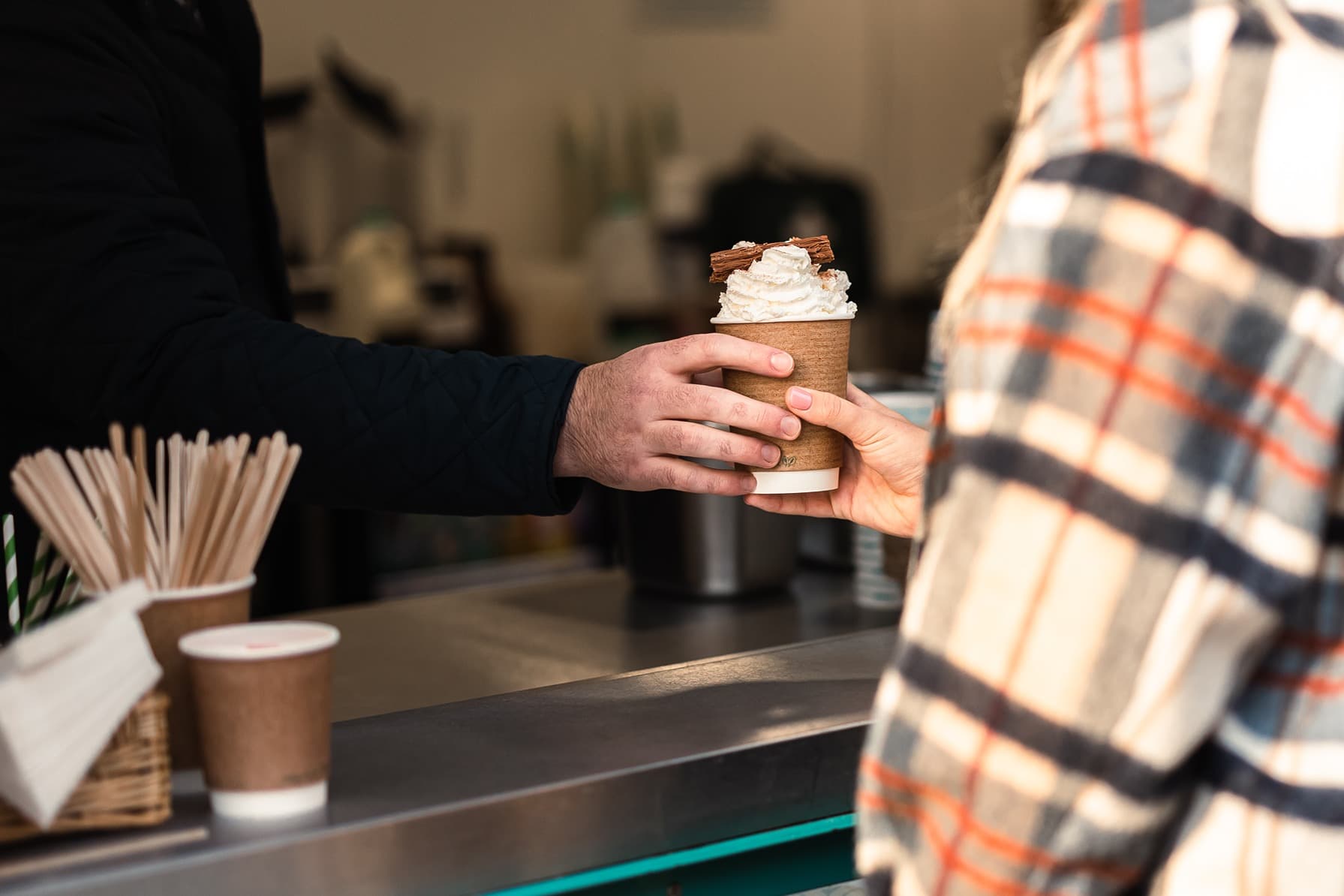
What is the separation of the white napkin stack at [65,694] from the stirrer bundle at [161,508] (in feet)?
0.26

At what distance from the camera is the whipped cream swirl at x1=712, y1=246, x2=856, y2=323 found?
1.35 meters

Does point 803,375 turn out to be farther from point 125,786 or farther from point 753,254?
point 125,786

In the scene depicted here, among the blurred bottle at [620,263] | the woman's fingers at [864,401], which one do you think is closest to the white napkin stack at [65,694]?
the woman's fingers at [864,401]

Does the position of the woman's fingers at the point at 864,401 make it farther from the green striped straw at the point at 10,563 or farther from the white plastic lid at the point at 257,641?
the green striped straw at the point at 10,563

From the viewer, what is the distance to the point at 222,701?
0.99 m

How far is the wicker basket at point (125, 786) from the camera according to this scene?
968 mm

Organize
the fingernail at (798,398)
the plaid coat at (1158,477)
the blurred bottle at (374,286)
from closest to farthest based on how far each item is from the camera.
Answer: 1. the plaid coat at (1158,477)
2. the fingernail at (798,398)
3. the blurred bottle at (374,286)

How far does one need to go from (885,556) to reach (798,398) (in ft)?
1.58

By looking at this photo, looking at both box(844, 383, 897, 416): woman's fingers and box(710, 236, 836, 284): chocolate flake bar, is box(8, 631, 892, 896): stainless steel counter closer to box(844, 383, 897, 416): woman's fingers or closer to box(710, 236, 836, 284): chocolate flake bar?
box(844, 383, 897, 416): woman's fingers

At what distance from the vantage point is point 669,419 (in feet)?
4.70

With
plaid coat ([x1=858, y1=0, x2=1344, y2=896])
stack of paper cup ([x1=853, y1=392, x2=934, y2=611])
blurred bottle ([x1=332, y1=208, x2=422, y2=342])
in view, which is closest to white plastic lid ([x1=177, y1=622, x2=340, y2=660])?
plaid coat ([x1=858, y1=0, x2=1344, y2=896])

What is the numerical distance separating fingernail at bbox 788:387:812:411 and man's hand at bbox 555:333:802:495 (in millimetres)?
18

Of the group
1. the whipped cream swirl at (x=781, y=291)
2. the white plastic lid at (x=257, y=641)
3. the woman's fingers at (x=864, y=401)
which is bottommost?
the white plastic lid at (x=257, y=641)

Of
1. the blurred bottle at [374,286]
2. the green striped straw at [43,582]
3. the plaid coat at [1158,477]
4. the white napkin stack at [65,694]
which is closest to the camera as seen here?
the plaid coat at [1158,477]
